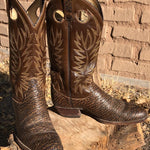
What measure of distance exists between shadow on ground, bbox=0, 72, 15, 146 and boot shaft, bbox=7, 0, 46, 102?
93 centimetres

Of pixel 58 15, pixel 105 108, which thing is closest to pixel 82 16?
pixel 58 15

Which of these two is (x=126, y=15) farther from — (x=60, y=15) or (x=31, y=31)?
(x=31, y=31)

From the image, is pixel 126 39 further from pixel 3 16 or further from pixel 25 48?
pixel 3 16

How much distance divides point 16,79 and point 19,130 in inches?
14.3

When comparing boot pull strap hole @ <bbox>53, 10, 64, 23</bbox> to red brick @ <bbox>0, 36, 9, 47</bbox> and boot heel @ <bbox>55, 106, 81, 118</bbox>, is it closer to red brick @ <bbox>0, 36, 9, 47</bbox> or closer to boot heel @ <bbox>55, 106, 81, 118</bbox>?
boot heel @ <bbox>55, 106, 81, 118</bbox>

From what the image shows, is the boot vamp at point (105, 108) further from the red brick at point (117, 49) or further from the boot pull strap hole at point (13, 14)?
the red brick at point (117, 49)

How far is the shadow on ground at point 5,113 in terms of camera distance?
88.4 inches

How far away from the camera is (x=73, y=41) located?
4.50 ft

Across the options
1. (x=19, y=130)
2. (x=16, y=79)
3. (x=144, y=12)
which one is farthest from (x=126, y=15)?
(x=19, y=130)

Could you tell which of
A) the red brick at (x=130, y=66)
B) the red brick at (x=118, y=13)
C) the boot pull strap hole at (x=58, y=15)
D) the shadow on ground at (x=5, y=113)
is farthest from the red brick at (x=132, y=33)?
the shadow on ground at (x=5, y=113)

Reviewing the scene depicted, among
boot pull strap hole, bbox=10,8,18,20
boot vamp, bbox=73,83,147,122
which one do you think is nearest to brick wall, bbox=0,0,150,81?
boot vamp, bbox=73,83,147,122

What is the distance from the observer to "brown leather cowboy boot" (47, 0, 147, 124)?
130 centimetres

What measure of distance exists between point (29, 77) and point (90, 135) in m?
0.61

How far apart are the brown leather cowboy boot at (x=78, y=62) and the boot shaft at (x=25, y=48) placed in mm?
99
